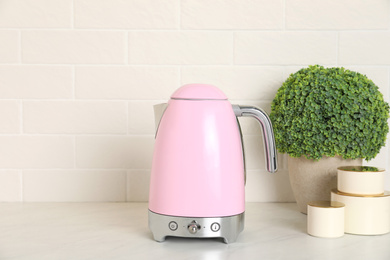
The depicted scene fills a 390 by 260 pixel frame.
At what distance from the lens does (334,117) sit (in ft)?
3.14

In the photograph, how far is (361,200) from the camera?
89 cm

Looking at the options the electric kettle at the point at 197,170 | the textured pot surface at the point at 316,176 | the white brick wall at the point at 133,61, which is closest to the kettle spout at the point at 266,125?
the electric kettle at the point at 197,170

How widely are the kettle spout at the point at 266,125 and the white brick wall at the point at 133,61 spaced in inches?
10.3

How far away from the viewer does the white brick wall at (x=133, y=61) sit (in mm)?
1140

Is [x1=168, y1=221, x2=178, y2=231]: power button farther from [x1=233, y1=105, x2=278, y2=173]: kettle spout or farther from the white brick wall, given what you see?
the white brick wall

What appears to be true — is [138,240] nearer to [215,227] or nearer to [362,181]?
[215,227]

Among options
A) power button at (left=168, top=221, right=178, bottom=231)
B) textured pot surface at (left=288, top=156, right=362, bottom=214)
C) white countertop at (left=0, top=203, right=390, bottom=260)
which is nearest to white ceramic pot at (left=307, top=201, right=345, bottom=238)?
white countertop at (left=0, top=203, right=390, bottom=260)

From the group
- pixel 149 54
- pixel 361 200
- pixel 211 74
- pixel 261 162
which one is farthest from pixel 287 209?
pixel 149 54

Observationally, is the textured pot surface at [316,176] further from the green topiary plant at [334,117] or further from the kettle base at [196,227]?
the kettle base at [196,227]

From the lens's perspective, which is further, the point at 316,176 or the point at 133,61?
the point at 133,61

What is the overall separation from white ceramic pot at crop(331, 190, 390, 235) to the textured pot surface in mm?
98

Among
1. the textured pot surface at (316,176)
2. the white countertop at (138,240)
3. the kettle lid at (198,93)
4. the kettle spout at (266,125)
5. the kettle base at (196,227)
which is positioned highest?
the kettle lid at (198,93)

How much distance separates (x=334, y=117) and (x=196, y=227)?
1.18ft

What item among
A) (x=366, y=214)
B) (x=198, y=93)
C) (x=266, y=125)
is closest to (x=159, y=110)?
(x=198, y=93)
